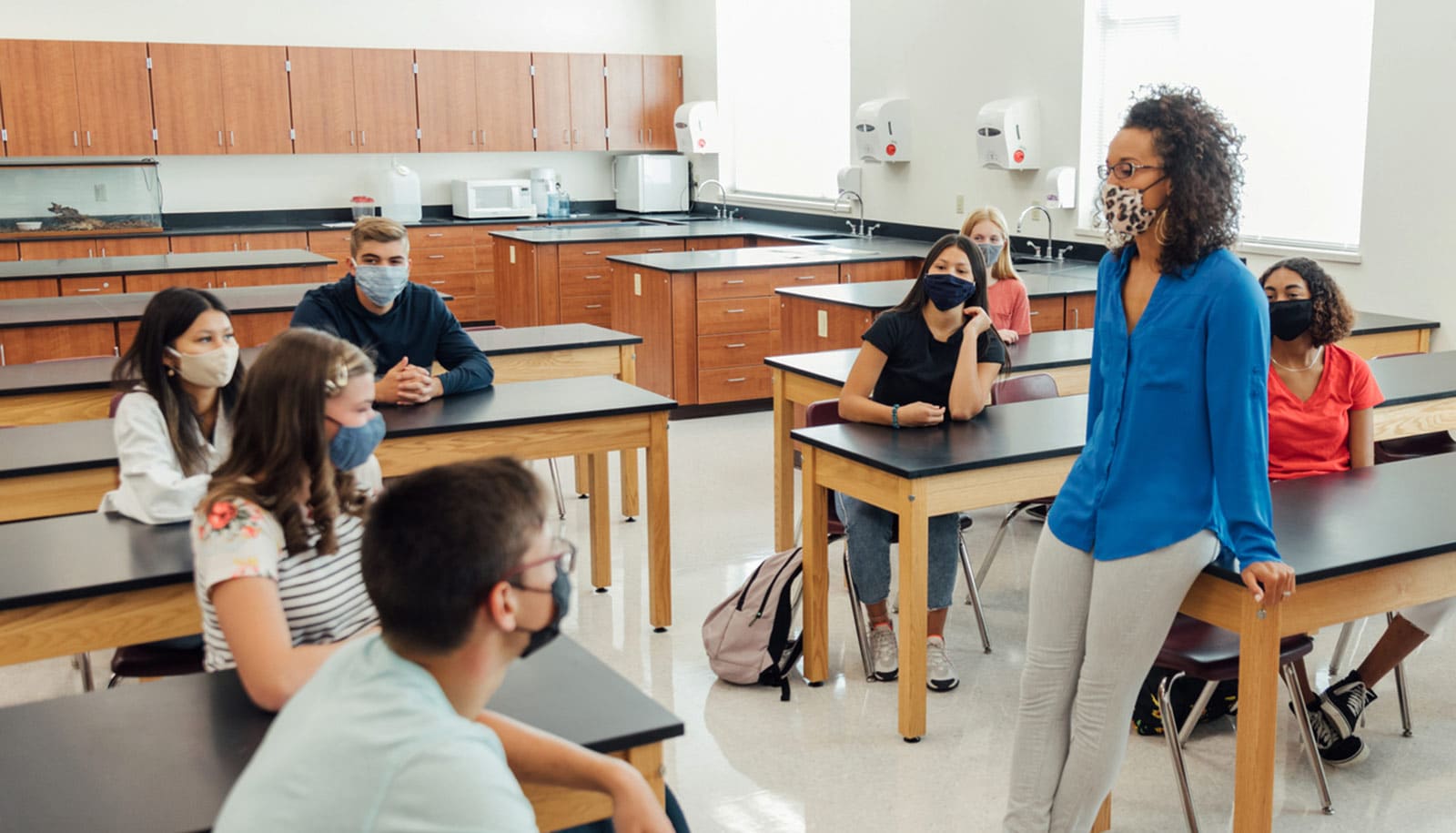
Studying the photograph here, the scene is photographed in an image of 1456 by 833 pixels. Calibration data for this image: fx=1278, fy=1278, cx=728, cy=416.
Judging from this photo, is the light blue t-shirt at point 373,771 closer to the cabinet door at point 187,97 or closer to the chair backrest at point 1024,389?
the chair backrest at point 1024,389

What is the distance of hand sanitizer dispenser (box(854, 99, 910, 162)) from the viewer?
7.42 metres

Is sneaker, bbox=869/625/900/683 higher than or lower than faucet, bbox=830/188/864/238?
lower

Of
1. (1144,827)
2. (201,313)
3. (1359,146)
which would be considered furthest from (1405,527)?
(1359,146)

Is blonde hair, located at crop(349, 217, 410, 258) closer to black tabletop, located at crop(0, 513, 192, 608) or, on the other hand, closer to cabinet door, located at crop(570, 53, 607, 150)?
black tabletop, located at crop(0, 513, 192, 608)

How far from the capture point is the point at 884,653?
11.2 feet

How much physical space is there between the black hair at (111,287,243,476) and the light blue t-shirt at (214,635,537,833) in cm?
163

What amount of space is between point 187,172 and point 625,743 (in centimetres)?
864

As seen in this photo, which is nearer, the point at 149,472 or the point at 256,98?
the point at 149,472

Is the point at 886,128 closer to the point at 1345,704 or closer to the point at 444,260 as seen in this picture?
the point at 444,260

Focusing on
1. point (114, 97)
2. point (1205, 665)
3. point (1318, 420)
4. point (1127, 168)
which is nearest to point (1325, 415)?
point (1318, 420)

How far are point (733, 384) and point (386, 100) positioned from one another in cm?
412

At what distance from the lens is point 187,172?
9.05m

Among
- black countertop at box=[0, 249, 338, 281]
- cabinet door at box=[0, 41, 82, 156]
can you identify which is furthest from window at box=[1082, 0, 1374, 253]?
cabinet door at box=[0, 41, 82, 156]

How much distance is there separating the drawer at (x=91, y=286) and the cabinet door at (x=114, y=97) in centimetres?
224
